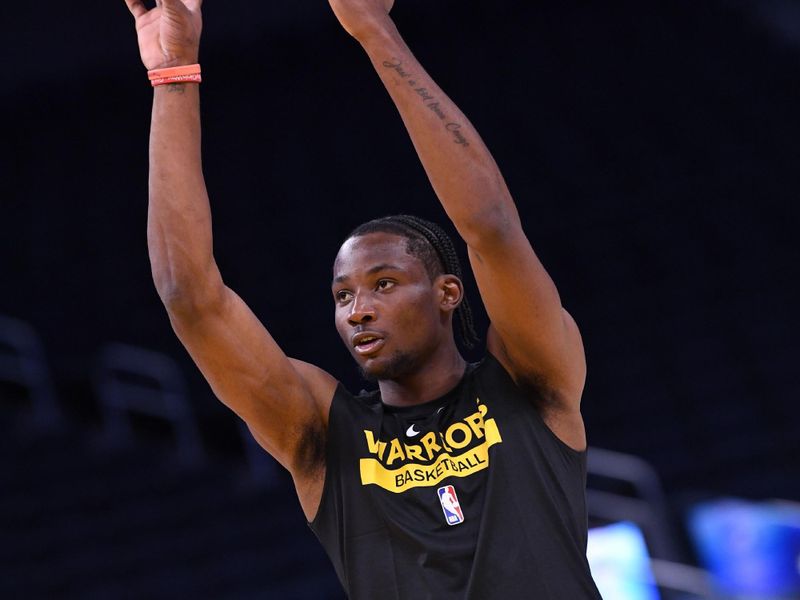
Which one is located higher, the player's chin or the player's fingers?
the player's fingers

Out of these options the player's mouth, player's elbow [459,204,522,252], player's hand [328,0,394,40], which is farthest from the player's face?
player's hand [328,0,394,40]

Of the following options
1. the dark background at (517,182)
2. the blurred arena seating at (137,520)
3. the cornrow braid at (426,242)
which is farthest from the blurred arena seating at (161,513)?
the cornrow braid at (426,242)

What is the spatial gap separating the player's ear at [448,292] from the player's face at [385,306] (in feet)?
0.05

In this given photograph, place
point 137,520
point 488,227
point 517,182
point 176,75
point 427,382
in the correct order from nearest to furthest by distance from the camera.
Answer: point 488,227 < point 176,75 < point 427,382 < point 137,520 < point 517,182

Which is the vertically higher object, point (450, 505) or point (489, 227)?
point (489, 227)

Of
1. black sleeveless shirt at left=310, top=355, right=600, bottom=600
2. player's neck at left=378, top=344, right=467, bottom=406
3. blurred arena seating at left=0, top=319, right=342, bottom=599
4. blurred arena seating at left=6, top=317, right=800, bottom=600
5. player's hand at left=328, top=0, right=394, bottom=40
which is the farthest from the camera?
blurred arena seating at left=0, top=319, right=342, bottom=599

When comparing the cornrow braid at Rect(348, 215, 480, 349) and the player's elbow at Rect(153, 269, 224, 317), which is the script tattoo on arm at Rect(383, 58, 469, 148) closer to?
the cornrow braid at Rect(348, 215, 480, 349)

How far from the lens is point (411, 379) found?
2.59 metres

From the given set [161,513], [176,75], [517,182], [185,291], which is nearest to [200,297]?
[185,291]

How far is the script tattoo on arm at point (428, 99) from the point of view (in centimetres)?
235

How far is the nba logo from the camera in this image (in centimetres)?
233

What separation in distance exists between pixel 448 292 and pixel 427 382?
0.19 metres

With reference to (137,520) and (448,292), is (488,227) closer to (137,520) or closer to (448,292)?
(448,292)

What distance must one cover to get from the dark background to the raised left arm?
22.4ft
